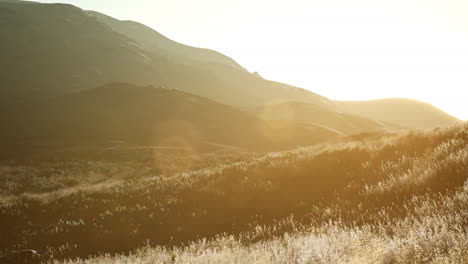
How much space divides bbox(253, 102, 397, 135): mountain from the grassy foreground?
287ft

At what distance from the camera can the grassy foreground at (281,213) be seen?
4.75 m

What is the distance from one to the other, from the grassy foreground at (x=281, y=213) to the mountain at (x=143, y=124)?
149 ft

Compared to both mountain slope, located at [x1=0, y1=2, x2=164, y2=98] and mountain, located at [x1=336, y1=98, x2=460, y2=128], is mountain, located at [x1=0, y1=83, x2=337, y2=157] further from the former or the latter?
mountain, located at [x1=336, y1=98, x2=460, y2=128]

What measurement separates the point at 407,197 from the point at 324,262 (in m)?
3.91

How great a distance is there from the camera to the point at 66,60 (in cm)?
14150

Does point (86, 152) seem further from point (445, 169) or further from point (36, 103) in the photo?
point (36, 103)

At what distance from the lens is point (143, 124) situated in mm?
82500

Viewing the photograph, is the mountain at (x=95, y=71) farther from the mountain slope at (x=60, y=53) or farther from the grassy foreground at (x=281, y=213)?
the grassy foreground at (x=281, y=213)

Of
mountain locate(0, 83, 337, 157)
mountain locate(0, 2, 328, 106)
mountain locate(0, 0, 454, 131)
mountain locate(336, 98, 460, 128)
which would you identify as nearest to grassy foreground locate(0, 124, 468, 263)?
mountain locate(0, 83, 337, 157)

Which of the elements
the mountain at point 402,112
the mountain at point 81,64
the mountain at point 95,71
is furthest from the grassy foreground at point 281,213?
the mountain at point 402,112

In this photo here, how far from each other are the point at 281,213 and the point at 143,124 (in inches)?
3001

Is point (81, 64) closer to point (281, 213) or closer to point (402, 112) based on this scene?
point (402, 112)

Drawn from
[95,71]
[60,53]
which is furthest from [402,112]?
[60,53]

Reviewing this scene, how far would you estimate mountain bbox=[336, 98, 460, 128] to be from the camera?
466 feet
